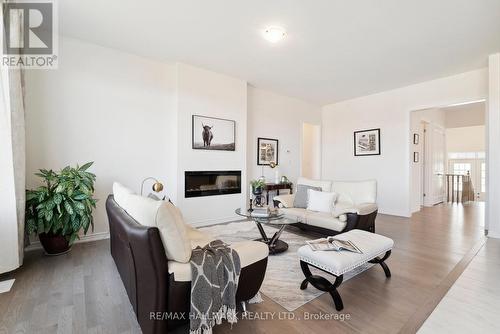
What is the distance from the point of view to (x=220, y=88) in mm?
4504

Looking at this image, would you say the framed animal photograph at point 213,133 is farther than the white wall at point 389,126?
No

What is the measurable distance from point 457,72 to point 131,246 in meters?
5.93

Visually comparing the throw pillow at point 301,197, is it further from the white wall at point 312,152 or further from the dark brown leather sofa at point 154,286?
the white wall at point 312,152

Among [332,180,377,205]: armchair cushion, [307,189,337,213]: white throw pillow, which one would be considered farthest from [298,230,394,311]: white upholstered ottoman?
[332,180,377,205]: armchair cushion

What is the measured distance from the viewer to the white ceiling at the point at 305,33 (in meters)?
2.54

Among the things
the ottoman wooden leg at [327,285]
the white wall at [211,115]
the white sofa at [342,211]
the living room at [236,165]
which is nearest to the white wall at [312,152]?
the living room at [236,165]

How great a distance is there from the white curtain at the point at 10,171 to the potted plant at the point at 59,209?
0.23 m

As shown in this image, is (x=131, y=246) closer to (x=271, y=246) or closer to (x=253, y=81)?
(x=271, y=246)

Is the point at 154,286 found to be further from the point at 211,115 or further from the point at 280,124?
the point at 280,124

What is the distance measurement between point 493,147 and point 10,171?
21.2 ft

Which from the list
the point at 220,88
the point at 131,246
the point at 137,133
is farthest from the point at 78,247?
the point at 220,88

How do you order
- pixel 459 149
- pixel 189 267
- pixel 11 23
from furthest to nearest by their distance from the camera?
pixel 459 149
pixel 11 23
pixel 189 267

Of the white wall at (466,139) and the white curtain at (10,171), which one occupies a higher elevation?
the white wall at (466,139)

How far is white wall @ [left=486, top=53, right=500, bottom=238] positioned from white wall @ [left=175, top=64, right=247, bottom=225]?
4183 millimetres
